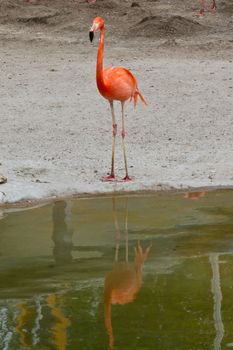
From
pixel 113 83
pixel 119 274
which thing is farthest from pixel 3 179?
pixel 119 274

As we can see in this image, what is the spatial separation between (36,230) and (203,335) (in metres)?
1.96

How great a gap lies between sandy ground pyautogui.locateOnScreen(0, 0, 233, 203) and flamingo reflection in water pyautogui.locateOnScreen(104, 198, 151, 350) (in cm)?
148

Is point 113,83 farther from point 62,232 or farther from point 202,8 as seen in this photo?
point 202,8

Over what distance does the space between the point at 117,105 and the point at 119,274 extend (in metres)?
4.27

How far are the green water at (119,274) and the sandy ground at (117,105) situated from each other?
48 centimetres

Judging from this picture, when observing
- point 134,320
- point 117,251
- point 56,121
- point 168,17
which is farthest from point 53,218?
point 168,17

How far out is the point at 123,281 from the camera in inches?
233

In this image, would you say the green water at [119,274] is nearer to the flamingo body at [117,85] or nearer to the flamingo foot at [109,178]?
the flamingo foot at [109,178]

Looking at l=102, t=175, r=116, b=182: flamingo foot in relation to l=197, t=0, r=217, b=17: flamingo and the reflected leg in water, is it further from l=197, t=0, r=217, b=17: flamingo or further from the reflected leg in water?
l=197, t=0, r=217, b=17: flamingo

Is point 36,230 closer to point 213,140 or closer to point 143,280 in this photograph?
point 143,280

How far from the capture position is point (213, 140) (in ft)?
29.6

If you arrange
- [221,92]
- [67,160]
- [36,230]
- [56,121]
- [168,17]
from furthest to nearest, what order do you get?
[168,17] < [221,92] < [56,121] < [67,160] < [36,230]

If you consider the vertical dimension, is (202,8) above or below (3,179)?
above

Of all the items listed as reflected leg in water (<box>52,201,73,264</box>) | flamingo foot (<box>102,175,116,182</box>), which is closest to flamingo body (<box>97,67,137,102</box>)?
flamingo foot (<box>102,175,116,182</box>)
